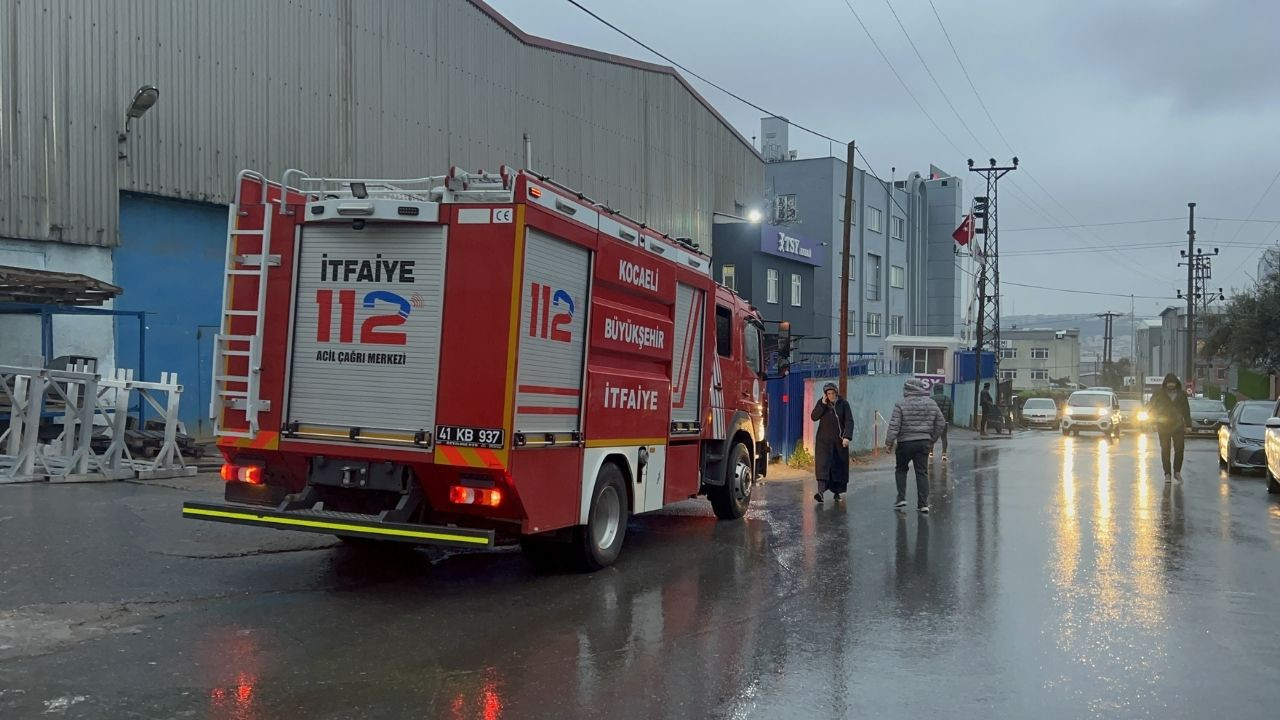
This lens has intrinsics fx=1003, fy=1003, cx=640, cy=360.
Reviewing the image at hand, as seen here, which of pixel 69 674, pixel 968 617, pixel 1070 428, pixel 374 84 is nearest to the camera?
pixel 69 674

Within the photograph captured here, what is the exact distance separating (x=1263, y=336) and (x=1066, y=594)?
38664 mm

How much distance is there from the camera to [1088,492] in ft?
49.1

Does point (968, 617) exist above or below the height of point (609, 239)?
below

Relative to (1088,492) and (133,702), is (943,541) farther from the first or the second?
Result: (133,702)

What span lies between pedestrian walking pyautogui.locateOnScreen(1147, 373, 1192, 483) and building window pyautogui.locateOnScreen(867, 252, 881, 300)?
36.5 meters

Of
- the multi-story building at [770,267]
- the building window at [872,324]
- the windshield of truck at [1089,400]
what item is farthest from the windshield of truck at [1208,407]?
the building window at [872,324]

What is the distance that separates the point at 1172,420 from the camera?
16797 millimetres

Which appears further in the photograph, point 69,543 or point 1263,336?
point 1263,336

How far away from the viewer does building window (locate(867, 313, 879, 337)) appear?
5347 centimetres

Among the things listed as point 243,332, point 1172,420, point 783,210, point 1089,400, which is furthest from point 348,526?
point 783,210

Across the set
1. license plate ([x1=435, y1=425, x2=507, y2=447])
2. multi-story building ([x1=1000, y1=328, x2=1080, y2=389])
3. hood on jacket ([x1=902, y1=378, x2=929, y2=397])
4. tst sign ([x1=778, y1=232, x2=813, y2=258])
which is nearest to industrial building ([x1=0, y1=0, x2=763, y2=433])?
hood on jacket ([x1=902, y1=378, x2=929, y2=397])

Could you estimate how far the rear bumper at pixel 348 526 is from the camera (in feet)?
22.5

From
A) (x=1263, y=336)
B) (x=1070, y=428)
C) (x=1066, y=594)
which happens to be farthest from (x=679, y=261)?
(x=1263, y=336)

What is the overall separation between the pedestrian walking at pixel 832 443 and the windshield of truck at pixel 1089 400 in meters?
24.3
